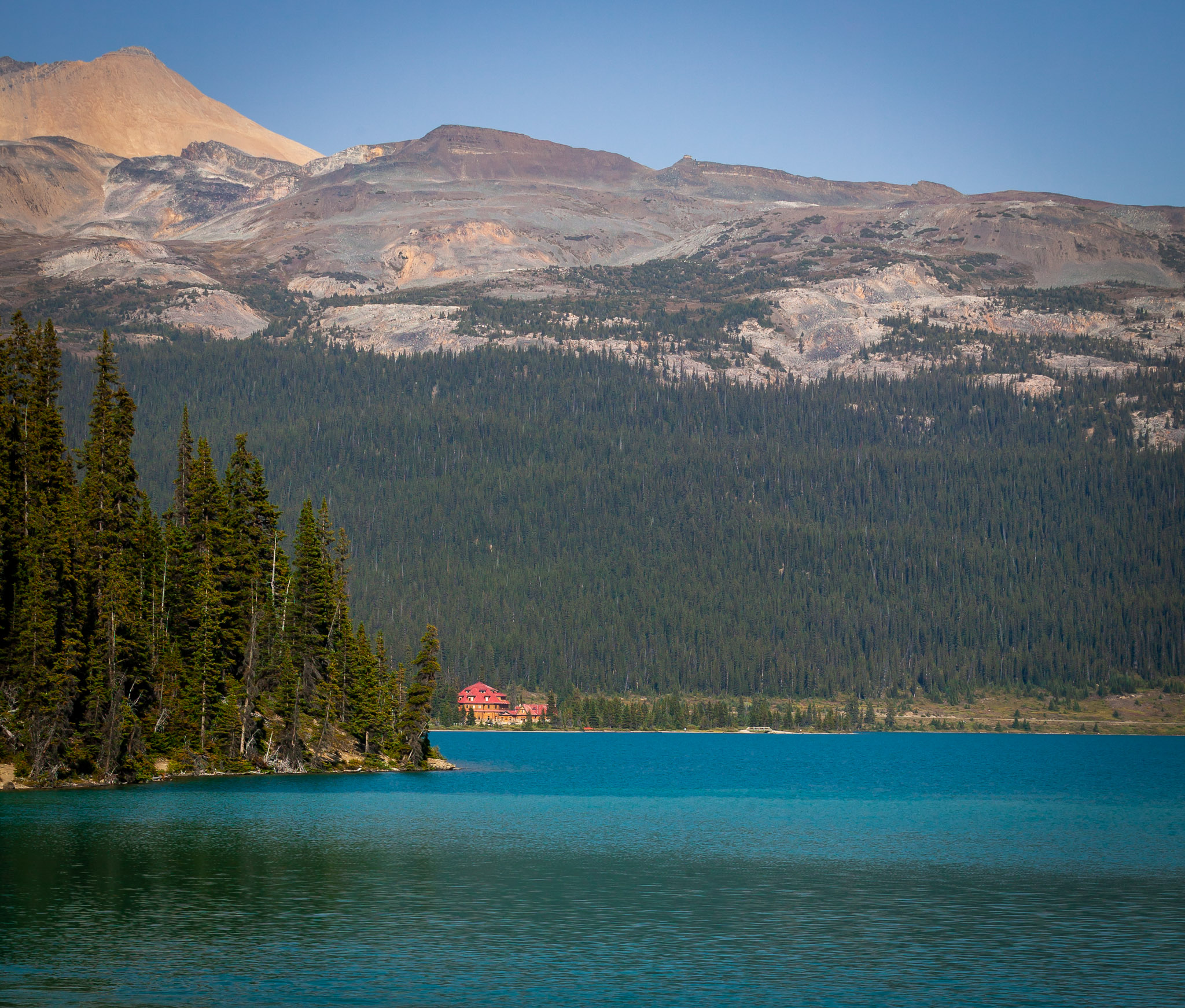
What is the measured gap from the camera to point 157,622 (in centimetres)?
12025

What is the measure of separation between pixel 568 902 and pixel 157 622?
69.1 m

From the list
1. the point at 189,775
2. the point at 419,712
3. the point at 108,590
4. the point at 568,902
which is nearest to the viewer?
the point at 568,902

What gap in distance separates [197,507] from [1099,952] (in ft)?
313

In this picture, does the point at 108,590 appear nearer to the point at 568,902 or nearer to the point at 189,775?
the point at 189,775

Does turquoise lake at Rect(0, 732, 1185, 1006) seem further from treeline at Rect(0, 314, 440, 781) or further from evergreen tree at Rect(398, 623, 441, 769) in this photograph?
evergreen tree at Rect(398, 623, 441, 769)

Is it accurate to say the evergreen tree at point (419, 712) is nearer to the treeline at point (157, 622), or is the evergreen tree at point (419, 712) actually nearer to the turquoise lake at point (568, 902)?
the treeline at point (157, 622)

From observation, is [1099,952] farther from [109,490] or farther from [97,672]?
[109,490]

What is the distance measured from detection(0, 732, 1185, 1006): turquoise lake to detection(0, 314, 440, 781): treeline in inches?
284

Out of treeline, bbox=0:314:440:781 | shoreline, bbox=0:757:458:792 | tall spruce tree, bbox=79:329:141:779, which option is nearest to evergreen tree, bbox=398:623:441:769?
treeline, bbox=0:314:440:781

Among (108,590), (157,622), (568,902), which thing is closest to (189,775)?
(157,622)

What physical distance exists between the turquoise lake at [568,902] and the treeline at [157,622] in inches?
284

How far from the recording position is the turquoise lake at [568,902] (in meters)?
46.8

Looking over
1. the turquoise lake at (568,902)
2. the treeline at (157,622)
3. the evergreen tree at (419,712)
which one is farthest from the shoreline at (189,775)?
the turquoise lake at (568,902)

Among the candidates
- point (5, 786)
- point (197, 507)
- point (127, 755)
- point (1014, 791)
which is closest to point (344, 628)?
point (197, 507)
